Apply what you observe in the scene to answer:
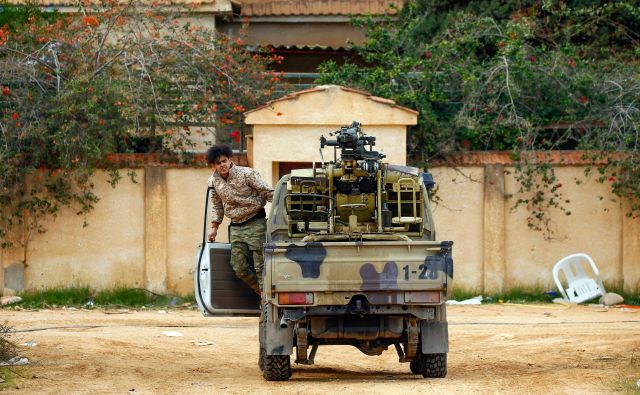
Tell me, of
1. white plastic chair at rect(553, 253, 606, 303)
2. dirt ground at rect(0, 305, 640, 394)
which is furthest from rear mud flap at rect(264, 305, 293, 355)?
white plastic chair at rect(553, 253, 606, 303)

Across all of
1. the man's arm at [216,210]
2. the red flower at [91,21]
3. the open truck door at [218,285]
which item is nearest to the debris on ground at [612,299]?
the open truck door at [218,285]

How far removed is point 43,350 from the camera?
13883 mm

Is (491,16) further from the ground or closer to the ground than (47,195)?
further from the ground

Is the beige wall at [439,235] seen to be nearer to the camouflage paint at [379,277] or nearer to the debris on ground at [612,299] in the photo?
the debris on ground at [612,299]

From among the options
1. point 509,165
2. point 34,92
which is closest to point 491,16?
point 509,165

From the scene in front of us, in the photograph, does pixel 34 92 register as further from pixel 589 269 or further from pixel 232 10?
pixel 589 269

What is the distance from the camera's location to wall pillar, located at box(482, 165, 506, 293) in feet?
66.2

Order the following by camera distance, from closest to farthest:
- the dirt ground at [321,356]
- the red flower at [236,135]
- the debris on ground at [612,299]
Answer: the dirt ground at [321,356] < the debris on ground at [612,299] < the red flower at [236,135]

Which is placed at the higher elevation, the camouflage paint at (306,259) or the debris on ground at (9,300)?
the camouflage paint at (306,259)

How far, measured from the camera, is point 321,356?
14.6 m

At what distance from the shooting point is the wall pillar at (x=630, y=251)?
66.3ft

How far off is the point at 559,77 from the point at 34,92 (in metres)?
8.40

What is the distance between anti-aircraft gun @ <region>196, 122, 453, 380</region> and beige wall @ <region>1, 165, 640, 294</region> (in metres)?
7.39

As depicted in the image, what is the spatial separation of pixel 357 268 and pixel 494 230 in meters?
9.43
